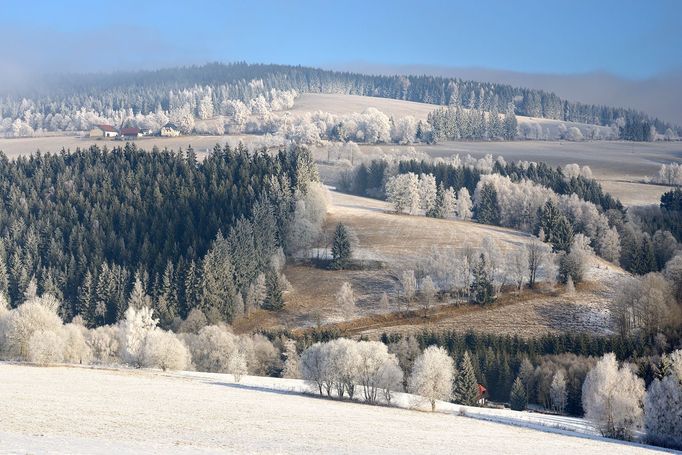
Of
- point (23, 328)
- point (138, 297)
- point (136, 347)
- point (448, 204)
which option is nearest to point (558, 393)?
point (136, 347)

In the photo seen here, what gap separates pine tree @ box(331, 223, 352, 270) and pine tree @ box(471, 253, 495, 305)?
21.3 metres

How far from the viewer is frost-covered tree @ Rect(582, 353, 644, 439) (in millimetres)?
66125

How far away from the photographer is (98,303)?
430 feet

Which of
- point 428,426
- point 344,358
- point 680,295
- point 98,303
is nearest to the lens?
point 428,426

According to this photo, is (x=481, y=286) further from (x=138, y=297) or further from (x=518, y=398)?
(x=138, y=297)

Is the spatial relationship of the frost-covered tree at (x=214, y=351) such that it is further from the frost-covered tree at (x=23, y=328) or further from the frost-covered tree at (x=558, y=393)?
the frost-covered tree at (x=558, y=393)

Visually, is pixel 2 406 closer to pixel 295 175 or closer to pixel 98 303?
pixel 98 303

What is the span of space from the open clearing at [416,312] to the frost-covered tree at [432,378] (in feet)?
121

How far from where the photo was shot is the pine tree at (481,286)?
12588 cm

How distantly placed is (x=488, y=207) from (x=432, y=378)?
355 feet

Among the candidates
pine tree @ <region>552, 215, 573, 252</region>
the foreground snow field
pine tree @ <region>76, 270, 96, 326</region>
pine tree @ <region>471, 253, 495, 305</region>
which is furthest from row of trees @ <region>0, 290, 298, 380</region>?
pine tree @ <region>552, 215, 573, 252</region>

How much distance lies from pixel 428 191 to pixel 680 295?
246ft

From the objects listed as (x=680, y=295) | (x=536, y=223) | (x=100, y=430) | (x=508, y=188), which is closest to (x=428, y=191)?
(x=508, y=188)

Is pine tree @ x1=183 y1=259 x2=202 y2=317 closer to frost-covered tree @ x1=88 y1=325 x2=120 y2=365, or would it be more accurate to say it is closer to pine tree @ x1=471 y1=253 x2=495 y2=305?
frost-covered tree @ x1=88 y1=325 x2=120 y2=365
